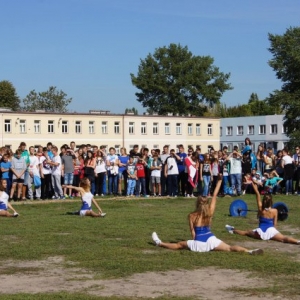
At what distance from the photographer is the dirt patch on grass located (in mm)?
10047

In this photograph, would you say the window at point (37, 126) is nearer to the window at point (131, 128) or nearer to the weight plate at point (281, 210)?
the window at point (131, 128)

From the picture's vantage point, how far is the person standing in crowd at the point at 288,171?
2988cm

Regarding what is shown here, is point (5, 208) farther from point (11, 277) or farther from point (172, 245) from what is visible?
point (11, 277)

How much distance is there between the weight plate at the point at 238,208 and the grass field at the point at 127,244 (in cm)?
30

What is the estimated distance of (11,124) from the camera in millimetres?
91688

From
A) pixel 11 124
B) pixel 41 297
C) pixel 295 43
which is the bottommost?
pixel 41 297

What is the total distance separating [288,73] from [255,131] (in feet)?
171

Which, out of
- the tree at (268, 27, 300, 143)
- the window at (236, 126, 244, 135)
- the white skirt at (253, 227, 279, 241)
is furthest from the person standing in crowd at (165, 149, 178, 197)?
the window at (236, 126, 244, 135)

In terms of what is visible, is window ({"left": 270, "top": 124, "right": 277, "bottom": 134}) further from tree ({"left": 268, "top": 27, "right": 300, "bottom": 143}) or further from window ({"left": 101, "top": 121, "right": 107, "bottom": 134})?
tree ({"left": 268, "top": 27, "right": 300, "bottom": 143})

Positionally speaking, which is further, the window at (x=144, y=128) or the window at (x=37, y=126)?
the window at (x=144, y=128)

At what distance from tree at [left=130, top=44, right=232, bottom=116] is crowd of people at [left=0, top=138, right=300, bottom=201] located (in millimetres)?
81548

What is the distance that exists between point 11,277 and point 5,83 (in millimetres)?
106466

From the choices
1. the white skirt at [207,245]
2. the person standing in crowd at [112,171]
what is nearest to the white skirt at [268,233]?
the white skirt at [207,245]

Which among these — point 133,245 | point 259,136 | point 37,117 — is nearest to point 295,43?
point 37,117
